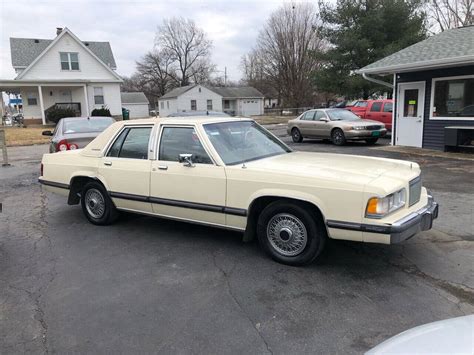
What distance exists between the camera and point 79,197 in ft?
20.3

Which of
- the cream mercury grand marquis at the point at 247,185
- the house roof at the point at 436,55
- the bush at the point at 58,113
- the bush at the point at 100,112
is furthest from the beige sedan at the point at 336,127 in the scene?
the bush at the point at 58,113

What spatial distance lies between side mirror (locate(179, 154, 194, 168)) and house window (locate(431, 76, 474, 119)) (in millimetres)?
10994

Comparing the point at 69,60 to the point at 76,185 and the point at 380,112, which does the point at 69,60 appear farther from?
the point at 76,185

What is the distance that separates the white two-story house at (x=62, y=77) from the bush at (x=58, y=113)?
52 centimetres

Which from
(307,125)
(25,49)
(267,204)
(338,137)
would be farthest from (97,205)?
(25,49)

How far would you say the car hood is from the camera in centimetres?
401

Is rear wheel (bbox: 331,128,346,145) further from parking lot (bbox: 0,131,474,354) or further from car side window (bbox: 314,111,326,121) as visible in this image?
parking lot (bbox: 0,131,474,354)

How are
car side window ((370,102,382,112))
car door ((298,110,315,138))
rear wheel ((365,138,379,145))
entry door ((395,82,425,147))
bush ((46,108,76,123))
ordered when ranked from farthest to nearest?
bush ((46,108,76,123))
car side window ((370,102,382,112))
car door ((298,110,315,138))
rear wheel ((365,138,379,145))
entry door ((395,82,425,147))

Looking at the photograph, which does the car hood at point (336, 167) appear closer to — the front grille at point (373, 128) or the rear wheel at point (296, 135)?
the front grille at point (373, 128)

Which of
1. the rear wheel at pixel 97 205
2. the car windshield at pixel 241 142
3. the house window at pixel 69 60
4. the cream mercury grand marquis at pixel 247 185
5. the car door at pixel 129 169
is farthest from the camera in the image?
the house window at pixel 69 60

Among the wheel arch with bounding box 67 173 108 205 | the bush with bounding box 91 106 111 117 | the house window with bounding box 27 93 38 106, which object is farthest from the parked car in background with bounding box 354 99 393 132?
the house window with bounding box 27 93 38 106

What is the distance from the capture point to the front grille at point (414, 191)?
4.17 metres

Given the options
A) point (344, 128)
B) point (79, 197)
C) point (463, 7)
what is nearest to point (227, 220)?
point (79, 197)

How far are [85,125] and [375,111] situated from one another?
12.9 meters
